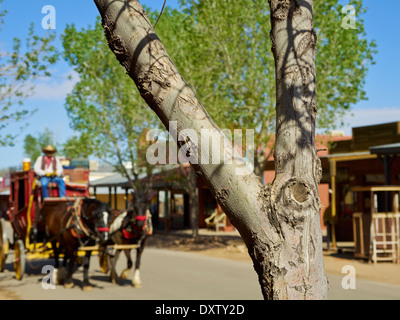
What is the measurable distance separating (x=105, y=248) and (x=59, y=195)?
2.57 m

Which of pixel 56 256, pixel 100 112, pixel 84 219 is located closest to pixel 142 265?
pixel 56 256

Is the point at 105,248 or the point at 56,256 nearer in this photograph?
the point at 105,248

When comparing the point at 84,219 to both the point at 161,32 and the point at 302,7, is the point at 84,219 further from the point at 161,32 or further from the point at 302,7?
the point at 161,32

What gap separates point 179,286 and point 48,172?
4409 mm

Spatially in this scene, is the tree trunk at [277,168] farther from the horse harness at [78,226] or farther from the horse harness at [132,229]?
the horse harness at [132,229]

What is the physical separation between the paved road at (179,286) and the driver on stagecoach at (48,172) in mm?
2169

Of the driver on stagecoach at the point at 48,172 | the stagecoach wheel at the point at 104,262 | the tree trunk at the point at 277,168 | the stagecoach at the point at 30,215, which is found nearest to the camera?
the tree trunk at the point at 277,168

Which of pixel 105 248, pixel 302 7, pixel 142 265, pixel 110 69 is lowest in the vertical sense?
pixel 142 265

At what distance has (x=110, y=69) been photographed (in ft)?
96.8

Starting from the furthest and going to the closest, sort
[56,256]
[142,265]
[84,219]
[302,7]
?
1. [142,265]
2. [56,256]
3. [84,219]
4. [302,7]

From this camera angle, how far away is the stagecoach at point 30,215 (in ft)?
43.0

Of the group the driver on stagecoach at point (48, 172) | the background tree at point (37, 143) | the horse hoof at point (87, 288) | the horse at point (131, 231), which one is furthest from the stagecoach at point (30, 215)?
the background tree at point (37, 143)

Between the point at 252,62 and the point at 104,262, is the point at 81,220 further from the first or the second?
the point at 252,62

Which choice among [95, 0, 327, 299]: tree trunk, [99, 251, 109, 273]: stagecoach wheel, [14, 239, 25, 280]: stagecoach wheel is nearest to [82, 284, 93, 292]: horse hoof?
[14, 239, 25, 280]: stagecoach wheel
